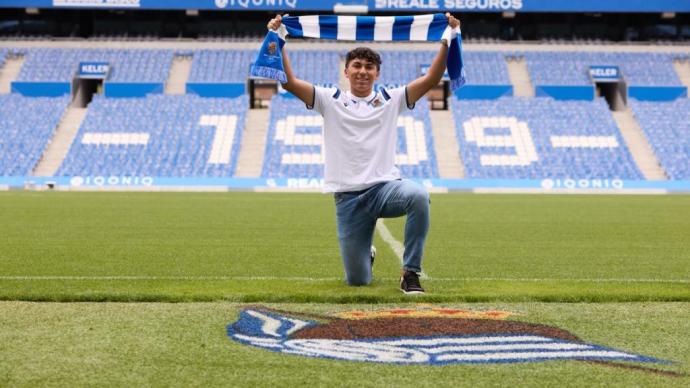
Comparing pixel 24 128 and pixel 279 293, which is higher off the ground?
pixel 279 293

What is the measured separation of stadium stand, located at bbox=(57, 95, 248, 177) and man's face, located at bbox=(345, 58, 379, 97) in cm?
2967

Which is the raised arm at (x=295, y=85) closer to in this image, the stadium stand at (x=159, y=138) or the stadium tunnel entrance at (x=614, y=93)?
the stadium stand at (x=159, y=138)

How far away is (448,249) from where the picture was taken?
410 inches

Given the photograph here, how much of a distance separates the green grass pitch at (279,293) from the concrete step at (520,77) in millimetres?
30058

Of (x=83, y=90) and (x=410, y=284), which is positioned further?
Result: (x=83, y=90)

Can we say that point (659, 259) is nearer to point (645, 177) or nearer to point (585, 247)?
point (585, 247)

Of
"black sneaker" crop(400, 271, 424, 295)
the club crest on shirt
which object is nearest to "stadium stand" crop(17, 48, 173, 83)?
"black sneaker" crop(400, 271, 424, 295)

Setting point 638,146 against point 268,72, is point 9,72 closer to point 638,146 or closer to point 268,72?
point 638,146

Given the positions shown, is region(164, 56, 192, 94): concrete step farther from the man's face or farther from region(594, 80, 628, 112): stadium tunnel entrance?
the man's face

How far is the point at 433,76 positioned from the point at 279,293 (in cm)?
191

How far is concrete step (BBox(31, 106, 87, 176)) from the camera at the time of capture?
36375mm

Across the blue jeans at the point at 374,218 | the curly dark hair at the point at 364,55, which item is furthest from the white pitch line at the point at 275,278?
the curly dark hair at the point at 364,55

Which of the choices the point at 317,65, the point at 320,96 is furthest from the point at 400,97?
the point at 317,65

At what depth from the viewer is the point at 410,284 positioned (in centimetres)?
606
